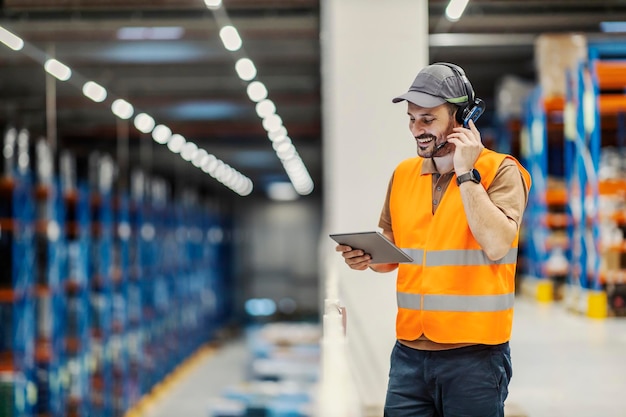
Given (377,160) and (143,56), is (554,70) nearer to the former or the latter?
(377,160)

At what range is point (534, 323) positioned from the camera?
7.59 metres

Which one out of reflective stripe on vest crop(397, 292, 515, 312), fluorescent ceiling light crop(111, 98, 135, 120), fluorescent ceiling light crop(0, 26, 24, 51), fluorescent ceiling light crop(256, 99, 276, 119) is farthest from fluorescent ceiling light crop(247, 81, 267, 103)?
reflective stripe on vest crop(397, 292, 515, 312)

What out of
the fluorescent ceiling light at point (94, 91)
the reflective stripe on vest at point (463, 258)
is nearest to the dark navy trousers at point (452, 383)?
the reflective stripe on vest at point (463, 258)

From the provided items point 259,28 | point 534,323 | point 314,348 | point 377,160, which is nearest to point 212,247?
point 314,348

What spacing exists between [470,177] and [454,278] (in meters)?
0.35

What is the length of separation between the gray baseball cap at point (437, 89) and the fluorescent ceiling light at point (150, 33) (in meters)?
6.85

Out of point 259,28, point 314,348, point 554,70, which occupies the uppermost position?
Result: point 259,28

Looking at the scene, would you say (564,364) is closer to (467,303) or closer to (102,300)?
(467,303)

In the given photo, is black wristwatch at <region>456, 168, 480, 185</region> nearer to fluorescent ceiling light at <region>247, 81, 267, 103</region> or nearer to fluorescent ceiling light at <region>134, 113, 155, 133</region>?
fluorescent ceiling light at <region>247, 81, 267, 103</region>

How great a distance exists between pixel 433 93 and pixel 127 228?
1120 centimetres

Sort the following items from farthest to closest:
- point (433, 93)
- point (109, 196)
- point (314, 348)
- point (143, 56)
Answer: point (314, 348) → point (109, 196) → point (143, 56) → point (433, 93)

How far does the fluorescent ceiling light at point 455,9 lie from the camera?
6996 mm

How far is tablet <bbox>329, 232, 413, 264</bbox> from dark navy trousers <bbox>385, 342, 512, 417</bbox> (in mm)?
331

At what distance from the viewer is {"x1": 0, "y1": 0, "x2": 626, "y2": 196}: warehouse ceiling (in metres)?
8.57
